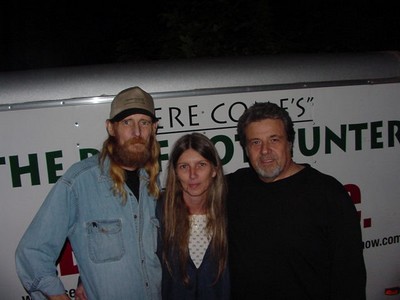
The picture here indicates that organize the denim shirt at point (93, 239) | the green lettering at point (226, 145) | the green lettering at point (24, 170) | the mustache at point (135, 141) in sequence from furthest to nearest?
1. the green lettering at point (226, 145)
2. the green lettering at point (24, 170)
3. the mustache at point (135, 141)
4. the denim shirt at point (93, 239)

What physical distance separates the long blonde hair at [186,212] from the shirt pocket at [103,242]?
26 cm

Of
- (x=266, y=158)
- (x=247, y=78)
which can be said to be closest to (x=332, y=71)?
(x=247, y=78)

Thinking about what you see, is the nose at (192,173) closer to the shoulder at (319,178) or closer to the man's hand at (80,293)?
the shoulder at (319,178)

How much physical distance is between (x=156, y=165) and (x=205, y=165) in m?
0.26

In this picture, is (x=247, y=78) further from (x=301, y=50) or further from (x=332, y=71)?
(x=301, y=50)

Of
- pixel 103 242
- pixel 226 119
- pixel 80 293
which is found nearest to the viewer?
pixel 103 242

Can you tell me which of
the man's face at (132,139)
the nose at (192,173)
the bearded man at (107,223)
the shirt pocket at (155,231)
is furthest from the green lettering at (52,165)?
the nose at (192,173)

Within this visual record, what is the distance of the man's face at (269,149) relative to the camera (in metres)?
2.29

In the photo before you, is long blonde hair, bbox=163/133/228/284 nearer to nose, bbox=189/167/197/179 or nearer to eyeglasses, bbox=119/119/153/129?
nose, bbox=189/167/197/179

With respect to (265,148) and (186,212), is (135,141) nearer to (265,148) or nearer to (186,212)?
(186,212)

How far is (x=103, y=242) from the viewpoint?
224cm

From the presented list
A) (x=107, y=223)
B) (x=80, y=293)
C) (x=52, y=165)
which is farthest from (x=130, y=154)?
(x=80, y=293)

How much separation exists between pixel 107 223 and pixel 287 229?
2.95 ft

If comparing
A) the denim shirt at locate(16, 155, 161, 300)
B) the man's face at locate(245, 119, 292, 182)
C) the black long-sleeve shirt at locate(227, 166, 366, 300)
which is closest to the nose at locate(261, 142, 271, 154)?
the man's face at locate(245, 119, 292, 182)
